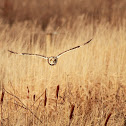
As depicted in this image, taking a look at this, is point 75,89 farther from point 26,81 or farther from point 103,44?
point 103,44

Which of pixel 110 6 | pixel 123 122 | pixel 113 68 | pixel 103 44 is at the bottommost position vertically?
pixel 123 122

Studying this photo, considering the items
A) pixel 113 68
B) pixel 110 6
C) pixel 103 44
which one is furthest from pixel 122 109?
pixel 110 6

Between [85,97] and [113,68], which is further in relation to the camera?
[113,68]

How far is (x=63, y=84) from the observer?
3.48 metres

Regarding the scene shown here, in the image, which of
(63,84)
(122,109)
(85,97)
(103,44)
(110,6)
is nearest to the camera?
(122,109)

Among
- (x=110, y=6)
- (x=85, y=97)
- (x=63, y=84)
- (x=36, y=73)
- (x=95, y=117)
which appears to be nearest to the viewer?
(x=95, y=117)

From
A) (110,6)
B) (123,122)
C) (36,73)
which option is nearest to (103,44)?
(36,73)

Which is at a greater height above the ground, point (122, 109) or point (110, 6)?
point (110, 6)

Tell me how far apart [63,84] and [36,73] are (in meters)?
0.46

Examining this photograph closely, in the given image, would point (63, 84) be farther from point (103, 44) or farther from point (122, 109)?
point (103, 44)

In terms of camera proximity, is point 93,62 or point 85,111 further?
point 93,62

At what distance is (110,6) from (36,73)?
8.24m

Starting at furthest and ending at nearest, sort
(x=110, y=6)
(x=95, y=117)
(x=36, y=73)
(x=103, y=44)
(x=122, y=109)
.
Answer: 1. (x=110, y=6)
2. (x=103, y=44)
3. (x=36, y=73)
4. (x=122, y=109)
5. (x=95, y=117)

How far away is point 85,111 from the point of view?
307 centimetres
